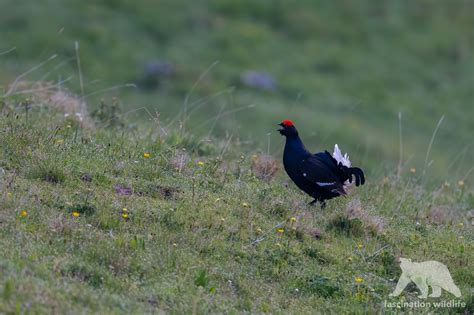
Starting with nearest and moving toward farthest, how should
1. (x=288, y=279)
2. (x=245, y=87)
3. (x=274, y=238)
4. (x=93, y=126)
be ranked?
(x=288, y=279), (x=274, y=238), (x=93, y=126), (x=245, y=87)

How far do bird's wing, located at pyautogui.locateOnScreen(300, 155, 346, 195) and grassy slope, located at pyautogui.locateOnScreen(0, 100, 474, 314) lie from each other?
0.23m

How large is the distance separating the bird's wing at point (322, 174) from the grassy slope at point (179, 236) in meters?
0.23

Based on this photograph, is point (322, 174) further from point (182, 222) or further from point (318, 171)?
point (182, 222)

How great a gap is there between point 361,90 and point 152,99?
217 inches

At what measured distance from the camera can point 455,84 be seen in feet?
79.0

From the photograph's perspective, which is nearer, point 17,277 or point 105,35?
point 17,277

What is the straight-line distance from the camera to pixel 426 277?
26.7ft

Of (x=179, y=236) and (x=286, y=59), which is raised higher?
(x=179, y=236)

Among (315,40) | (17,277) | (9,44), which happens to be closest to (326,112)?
(315,40)

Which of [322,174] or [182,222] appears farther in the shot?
[322,174]

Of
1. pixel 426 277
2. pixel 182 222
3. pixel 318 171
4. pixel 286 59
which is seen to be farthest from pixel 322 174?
pixel 286 59

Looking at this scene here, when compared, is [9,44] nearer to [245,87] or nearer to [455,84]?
[245,87]

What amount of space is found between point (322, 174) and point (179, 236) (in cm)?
195

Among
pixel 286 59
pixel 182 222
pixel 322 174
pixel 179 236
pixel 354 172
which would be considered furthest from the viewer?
pixel 286 59
